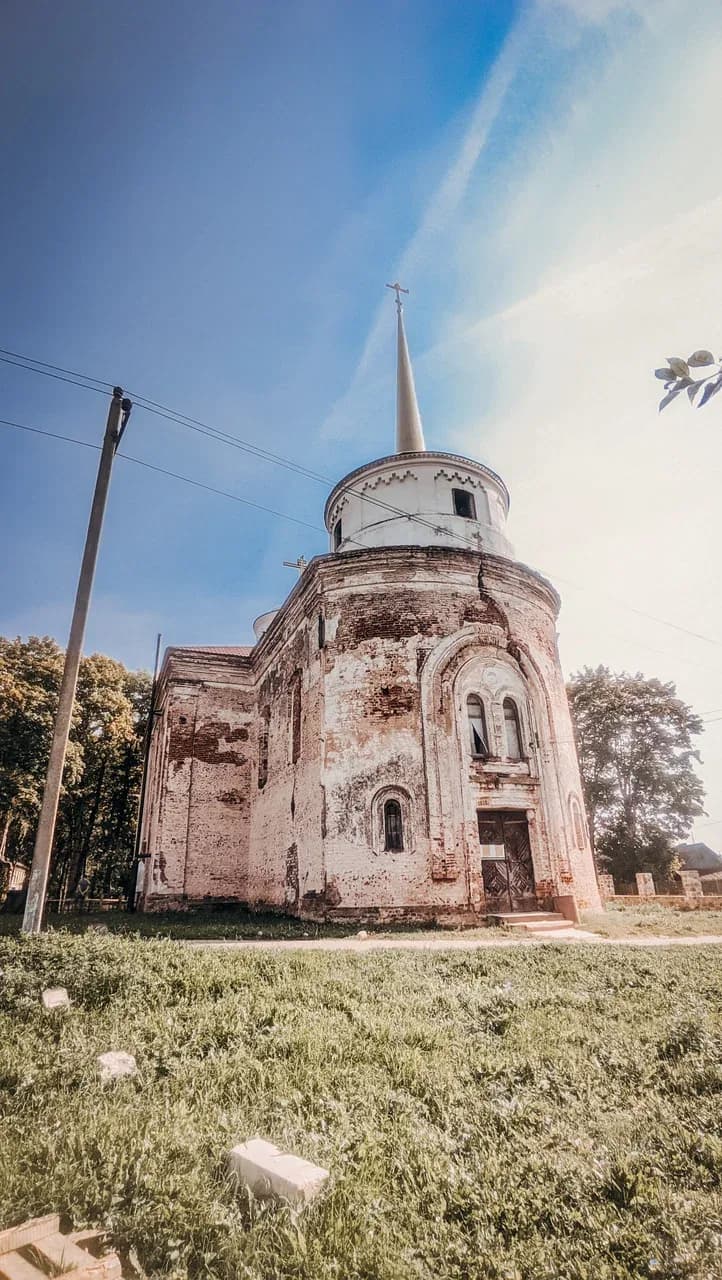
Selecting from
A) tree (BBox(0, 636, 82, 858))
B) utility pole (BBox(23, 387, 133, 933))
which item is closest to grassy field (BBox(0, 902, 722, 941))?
utility pole (BBox(23, 387, 133, 933))

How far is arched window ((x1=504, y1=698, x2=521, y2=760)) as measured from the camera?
15988mm

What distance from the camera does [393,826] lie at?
571 inches

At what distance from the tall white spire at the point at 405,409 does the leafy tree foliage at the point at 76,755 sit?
16.4 meters

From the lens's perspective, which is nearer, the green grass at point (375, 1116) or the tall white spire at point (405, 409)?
the green grass at point (375, 1116)

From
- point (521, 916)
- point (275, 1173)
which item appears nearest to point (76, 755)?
point (521, 916)

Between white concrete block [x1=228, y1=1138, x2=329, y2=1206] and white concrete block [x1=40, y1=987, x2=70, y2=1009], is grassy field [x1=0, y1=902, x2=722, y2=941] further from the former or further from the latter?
white concrete block [x1=228, y1=1138, x2=329, y2=1206]

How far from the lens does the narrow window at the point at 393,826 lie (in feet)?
46.9

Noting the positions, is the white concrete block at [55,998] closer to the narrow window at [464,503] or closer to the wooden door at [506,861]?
the wooden door at [506,861]

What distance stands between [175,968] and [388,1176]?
4403 millimetres

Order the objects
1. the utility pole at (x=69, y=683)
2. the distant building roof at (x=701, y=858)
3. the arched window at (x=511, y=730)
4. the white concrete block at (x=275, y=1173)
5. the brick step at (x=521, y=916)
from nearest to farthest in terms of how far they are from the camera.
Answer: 1. the white concrete block at (x=275, y=1173)
2. the utility pole at (x=69, y=683)
3. the brick step at (x=521, y=916)
4. the arched window at (x=511, y=730)
5. the distant building roof at (x=701, y=858)

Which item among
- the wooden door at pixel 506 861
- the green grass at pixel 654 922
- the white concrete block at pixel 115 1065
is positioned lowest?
the white concrete block at pixel 115 1065

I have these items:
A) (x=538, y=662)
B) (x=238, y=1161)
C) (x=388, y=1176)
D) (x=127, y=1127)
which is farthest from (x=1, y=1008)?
(x=538, y=662)

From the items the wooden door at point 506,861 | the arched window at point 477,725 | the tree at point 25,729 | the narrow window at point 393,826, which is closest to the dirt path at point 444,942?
the wooden door at point 506,861

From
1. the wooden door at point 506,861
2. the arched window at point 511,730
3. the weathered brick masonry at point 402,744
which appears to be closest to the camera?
the weathered brick masonry at point 402,744
